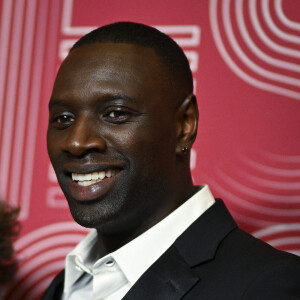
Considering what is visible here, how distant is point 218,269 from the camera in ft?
3.81

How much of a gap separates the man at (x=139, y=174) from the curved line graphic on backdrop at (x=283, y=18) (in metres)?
0.47

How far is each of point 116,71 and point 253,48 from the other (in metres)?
0.59

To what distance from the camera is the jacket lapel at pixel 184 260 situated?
115 cm

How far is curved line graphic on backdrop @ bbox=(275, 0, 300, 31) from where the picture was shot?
5.40 feet

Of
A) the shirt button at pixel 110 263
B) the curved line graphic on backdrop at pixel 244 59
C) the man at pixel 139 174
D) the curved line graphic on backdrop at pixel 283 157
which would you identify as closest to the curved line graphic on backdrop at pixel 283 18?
the curved line graphic on backdrop at pixel 244 59

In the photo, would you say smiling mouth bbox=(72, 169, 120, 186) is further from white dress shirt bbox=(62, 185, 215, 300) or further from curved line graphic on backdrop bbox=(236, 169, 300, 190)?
curved line graphic on backdrop bbox=(236, 169, 300, 190)

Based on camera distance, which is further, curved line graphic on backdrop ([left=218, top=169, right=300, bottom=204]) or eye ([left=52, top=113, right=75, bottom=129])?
curved line graphic on backdrop ([left=218, top=169, right=300, bottom=204])

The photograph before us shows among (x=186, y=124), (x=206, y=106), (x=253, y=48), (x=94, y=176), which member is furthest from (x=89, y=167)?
(x=253, y=48)

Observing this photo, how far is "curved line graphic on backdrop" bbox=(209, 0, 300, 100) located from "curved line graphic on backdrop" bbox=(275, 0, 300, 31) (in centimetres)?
17

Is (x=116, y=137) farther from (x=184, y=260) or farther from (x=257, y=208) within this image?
(x=257, y=208)

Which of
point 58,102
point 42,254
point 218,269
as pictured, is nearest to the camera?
point 218,269

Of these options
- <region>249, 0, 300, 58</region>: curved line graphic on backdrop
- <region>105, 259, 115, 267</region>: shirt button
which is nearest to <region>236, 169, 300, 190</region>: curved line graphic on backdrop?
<region>249, 0, 300, 58</region>: curved line graphic on backdrop

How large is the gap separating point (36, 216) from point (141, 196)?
772 millimetres

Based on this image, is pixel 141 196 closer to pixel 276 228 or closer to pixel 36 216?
pixel 276 228
